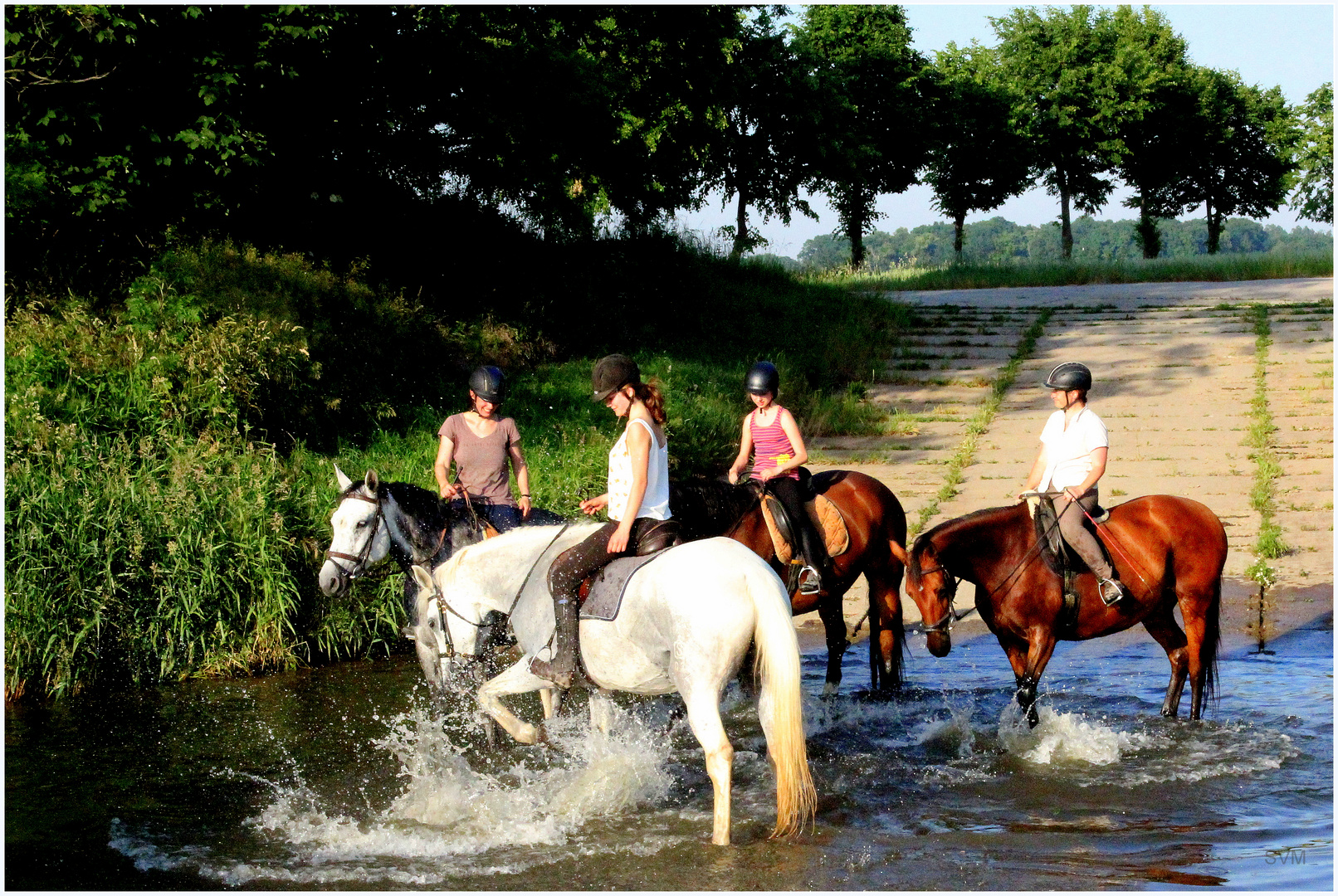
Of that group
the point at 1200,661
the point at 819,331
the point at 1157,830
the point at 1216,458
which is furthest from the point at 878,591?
the point at 819,331

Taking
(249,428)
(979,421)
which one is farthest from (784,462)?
(979,421)

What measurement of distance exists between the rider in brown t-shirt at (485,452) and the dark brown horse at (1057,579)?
9.20 feet

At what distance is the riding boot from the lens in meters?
6.39

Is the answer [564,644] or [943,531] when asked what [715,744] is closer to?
[564,644]

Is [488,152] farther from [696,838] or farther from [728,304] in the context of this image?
[696,838]

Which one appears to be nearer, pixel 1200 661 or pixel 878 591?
pixel 1200 661

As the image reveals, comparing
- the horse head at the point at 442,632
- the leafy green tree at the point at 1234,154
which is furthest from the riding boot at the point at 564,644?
the leafy green tree at the point at 1234,154

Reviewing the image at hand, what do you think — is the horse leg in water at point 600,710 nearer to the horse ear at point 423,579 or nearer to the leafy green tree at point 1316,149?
the horse ear at point 423,579

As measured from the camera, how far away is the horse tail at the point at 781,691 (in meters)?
5.83

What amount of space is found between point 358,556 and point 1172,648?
5.40 meters

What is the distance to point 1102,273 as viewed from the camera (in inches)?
1184

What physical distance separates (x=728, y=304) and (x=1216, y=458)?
998 cm

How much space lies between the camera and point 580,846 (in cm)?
621

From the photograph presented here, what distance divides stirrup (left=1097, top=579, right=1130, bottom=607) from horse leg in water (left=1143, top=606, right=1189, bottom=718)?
514 millimetres
